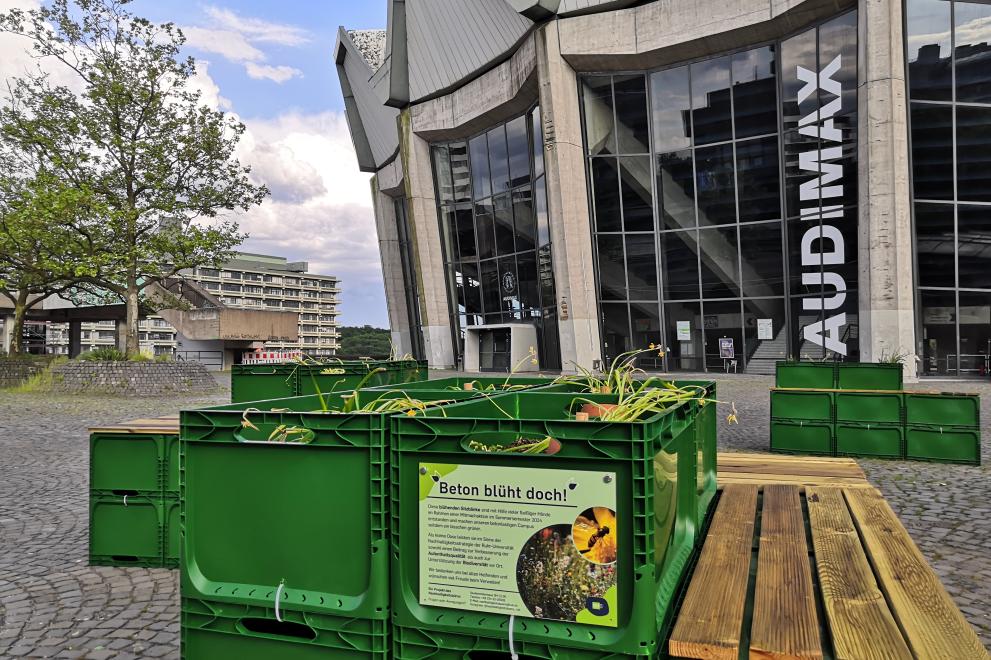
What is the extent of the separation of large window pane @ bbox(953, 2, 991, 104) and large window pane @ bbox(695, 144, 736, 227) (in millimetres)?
7099

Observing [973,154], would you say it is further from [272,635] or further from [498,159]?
[272,635]

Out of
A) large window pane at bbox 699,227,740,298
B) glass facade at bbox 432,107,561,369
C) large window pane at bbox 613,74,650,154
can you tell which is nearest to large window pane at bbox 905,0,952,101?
large window pane at bbox 699,227,740,298

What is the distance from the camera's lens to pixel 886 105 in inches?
785

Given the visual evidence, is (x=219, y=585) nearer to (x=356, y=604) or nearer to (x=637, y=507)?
(x=356, y=604)

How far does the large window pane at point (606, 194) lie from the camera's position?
26.7 metres

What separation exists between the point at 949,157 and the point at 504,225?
17.3 m

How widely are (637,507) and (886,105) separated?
2219cm

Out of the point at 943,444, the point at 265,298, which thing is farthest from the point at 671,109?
the point at 265,298

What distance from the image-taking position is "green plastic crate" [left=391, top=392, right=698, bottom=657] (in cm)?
194

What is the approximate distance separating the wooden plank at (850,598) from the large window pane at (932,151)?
22115 millimetres

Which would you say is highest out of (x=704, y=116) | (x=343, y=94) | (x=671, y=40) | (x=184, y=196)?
(x=343, y=94)

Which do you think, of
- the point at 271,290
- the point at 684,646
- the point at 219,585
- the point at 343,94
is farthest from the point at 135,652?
the point at 271,290

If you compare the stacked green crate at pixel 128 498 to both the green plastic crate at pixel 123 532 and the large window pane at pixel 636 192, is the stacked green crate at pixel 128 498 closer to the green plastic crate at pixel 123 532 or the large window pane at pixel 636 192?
the green plastic crate at pixel 123 532

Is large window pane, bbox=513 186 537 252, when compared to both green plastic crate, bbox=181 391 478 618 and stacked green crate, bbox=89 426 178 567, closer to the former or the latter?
stacked green crate, bbox=89 426 178 567
